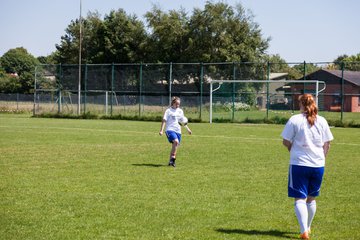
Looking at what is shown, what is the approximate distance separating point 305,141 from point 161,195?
11.8 feet

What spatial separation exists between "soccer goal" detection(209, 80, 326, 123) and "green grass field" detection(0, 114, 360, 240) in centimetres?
1925

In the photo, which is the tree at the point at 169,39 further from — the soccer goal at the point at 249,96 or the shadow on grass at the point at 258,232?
the shadow on grass at the point at 258,232

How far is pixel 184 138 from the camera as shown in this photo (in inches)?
982

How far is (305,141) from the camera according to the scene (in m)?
7.82

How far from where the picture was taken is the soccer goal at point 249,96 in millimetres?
38688

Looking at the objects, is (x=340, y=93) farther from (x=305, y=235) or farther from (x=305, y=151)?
(x=305, y=235)

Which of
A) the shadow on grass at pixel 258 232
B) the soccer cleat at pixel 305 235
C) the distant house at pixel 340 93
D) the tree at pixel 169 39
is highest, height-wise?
the tree at pixel 169 39

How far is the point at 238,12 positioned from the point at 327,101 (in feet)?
142

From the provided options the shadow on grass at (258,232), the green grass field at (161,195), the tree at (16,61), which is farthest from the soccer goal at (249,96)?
the tree at (16,61)

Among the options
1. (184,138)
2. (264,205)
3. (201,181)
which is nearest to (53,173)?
(201,181)

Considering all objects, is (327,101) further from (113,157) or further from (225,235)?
(225,235)

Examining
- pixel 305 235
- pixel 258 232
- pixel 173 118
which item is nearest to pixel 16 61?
pixel 173 118

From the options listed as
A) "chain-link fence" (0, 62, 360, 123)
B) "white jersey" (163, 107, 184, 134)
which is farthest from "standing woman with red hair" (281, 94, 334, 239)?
Answer: "chain-link fence" (0, 62, 360, 123)

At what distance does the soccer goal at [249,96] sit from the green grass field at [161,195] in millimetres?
19253
